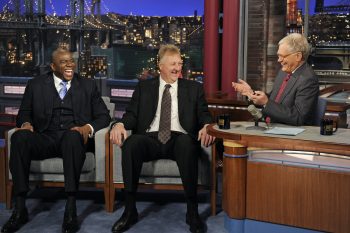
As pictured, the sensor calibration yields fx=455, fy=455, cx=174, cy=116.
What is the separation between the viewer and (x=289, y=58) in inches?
108

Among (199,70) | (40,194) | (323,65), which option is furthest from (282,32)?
(40,194)

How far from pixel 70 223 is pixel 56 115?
2.53ft

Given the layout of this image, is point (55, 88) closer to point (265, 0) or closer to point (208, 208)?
point (208, 208)

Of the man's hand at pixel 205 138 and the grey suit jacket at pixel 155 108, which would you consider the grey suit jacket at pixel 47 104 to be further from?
the man's hand at pixel 205 138

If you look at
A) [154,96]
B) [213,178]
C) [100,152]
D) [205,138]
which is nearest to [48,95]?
[100,152]

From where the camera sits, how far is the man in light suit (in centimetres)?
259

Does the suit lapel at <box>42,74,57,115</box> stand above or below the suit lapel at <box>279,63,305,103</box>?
below

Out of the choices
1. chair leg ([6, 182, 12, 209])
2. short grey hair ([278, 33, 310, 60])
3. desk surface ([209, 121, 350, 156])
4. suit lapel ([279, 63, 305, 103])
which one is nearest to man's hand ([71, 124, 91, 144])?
chair leg ([6, 182, 12, 209])

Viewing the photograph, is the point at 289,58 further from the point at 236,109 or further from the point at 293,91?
the point at 236,109

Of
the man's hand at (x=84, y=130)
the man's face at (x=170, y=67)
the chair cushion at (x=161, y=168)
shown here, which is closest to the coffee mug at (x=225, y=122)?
the chair cushion at (x=161, y=168)

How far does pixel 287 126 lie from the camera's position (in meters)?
2.59

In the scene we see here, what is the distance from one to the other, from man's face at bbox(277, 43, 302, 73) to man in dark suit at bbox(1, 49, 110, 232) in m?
1.24

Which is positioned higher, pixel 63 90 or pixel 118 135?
pixel 63 90

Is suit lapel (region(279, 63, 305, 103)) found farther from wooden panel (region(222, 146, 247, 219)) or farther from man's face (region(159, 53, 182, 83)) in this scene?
man's face (region(159, 53, 182, 83))
